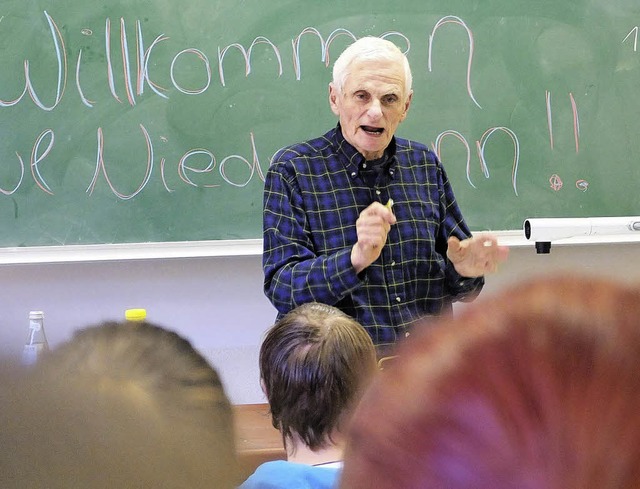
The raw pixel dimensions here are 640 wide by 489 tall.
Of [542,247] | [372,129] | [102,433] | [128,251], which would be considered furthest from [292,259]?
[102,433]

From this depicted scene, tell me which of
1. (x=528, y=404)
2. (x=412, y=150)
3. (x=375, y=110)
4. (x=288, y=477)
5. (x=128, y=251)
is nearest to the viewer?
(x=528, y=404)

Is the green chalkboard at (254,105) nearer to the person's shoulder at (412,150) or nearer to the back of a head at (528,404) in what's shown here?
the person's shoulder at (412,150)

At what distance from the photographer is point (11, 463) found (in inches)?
13.5

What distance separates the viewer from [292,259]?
2.20 meters

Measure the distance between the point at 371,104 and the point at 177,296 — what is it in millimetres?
1137

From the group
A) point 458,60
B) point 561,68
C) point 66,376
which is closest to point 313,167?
point 458,60

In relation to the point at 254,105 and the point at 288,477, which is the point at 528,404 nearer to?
the point at 288,477

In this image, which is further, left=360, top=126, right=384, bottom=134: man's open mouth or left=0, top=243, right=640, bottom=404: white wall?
left=0, top=243, right=640, bottom=404: white wall

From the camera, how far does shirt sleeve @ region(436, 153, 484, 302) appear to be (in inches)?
93.0

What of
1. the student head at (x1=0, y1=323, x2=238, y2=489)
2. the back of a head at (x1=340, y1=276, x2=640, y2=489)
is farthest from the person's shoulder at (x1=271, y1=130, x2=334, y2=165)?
the back of a head at (x1=340, y1=276, x2=640, y2=489)

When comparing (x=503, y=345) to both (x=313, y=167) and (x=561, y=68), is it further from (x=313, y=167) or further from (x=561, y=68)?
(x=561, y=68)

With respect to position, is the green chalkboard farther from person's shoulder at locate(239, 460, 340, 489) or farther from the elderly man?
person's shoulder at locate(239, 460, 340, 489)

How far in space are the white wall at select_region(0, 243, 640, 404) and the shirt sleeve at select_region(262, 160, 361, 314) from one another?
817 mm

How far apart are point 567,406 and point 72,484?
0.20 meters
